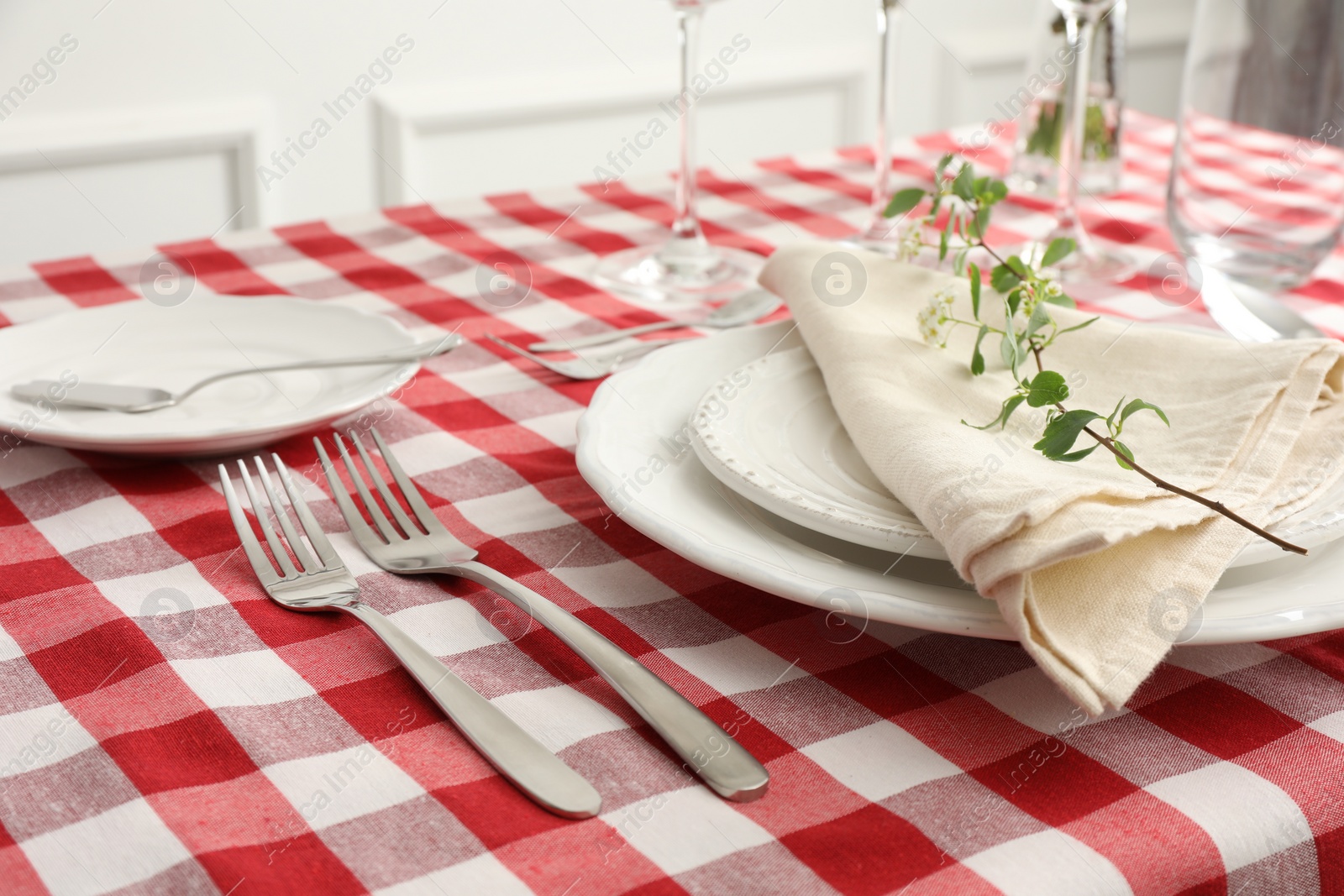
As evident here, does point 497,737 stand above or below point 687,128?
below

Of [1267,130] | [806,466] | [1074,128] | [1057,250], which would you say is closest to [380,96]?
[1074,128]

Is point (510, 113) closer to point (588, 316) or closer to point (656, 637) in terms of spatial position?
point (588, 316)

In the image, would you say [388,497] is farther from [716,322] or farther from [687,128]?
[687,128]

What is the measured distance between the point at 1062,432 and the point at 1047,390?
0.14ft

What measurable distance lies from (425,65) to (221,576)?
6.54 ft

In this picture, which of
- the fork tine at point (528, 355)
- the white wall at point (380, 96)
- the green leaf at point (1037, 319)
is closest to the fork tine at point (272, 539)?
the fork tine at point (528, 355)

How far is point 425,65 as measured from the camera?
237cm

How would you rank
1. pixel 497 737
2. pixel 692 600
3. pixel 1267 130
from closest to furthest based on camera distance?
pixel 497 737
pixel 692 600
pixel 1267 130

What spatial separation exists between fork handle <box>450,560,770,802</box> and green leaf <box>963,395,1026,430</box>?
0.20m

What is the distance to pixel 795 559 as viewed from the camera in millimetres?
507

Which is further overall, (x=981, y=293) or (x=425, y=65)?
(x=425, y=65)

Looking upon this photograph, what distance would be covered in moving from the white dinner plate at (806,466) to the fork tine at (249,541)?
208 mm

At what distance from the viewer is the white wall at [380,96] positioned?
206cm

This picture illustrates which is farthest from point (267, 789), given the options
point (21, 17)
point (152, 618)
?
point (21, 17)
